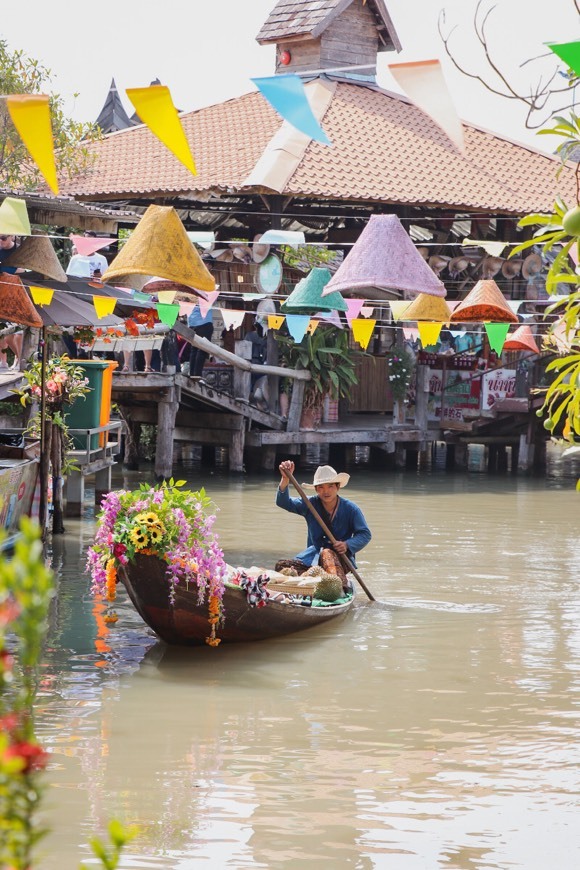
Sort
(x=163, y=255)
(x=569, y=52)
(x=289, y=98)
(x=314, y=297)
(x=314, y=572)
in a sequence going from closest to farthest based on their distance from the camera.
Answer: (x=569, y=52) < (x=289, y=98) < (x=163, y=255) < (x=314, y=572) < (x=314, y=297)

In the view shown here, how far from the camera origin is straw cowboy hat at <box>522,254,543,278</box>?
23.4 meters

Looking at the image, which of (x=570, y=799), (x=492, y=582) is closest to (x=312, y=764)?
(x=570, y=799)

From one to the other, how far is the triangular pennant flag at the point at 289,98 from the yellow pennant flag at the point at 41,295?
5.96m

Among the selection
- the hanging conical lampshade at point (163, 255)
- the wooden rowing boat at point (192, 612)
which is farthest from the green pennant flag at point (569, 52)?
the wooden rowing boat at point (192, 612)

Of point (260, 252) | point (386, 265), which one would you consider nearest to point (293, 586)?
point (386, 265)

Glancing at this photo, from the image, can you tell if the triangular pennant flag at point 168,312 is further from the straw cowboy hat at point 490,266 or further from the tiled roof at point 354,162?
the straw cowboy hat at point 490,266

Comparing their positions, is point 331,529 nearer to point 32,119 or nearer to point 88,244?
point 88,244

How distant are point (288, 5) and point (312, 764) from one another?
74.5ft

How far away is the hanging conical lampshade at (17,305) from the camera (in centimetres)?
1155

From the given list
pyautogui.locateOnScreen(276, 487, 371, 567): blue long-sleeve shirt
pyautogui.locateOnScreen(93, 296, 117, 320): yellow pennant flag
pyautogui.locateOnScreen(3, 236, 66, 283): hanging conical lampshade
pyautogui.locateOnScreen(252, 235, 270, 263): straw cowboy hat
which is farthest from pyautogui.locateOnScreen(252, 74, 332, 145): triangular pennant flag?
pyautogui.locateOnScreen(252, 235, 270, 263): straw cowboy hat

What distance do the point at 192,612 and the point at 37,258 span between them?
4.49m

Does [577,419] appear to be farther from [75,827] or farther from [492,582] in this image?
[492,582]

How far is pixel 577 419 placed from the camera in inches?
118

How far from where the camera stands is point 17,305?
11.6 m
